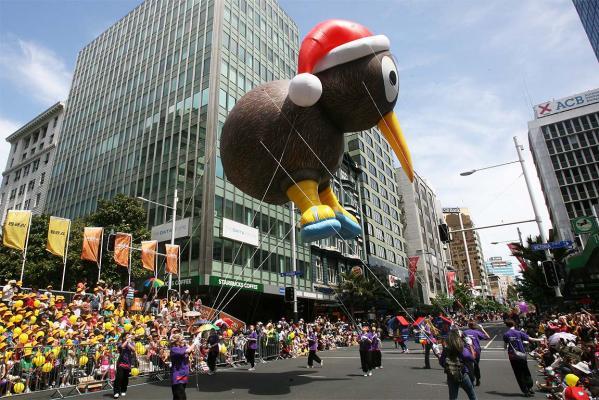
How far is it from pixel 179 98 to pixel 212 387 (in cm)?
2914

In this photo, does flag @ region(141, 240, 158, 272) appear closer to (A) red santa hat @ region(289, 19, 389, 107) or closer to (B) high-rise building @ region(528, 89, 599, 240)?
(A) red santa hat @ region(289, 19, 389, 107)

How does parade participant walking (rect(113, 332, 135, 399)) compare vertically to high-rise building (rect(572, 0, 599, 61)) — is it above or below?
below

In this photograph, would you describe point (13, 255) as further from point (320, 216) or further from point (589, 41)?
point (589, 41)

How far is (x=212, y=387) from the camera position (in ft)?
33.1

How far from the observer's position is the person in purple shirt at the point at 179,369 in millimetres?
7051

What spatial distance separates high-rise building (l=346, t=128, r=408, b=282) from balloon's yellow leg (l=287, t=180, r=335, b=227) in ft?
128

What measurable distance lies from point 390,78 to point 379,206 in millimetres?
48842

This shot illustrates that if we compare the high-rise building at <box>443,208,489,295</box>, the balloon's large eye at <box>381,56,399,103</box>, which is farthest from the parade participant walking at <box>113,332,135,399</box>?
the high-rise building at <box>443,208,489,295</box>

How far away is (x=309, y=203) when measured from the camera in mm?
8016

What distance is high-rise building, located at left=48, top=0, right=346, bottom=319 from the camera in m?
28.0

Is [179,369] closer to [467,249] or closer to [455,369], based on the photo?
[455,369]

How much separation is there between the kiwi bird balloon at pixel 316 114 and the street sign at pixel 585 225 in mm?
20374

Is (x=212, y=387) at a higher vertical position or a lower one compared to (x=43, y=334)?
lower

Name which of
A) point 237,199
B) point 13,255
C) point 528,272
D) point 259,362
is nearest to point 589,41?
point 528,272
